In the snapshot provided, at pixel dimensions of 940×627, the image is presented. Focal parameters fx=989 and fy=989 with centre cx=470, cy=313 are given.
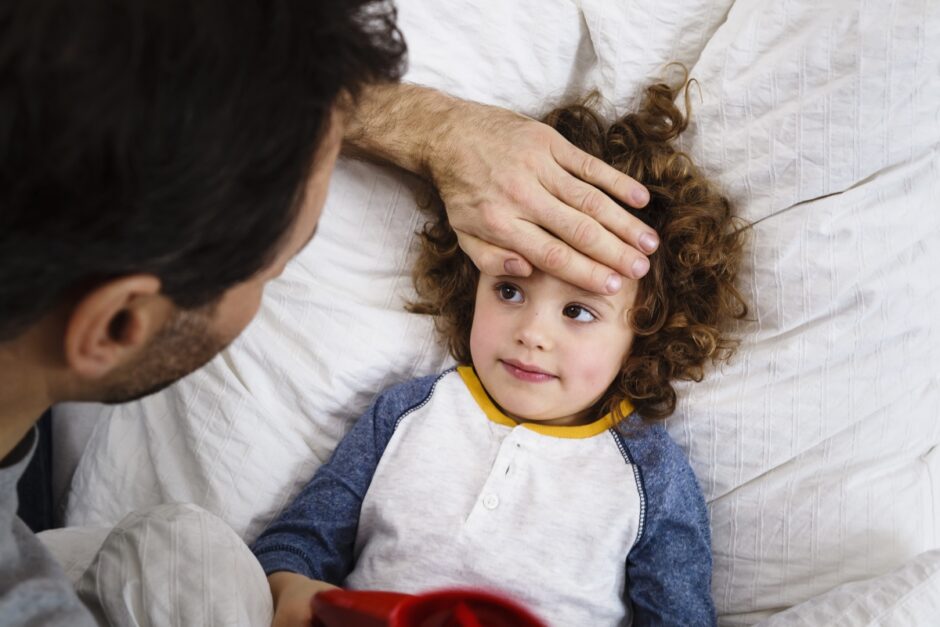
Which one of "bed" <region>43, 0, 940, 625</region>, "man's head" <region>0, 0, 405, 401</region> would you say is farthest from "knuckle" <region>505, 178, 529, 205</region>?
"man's head" <region>0, 0, 405, 401</region>

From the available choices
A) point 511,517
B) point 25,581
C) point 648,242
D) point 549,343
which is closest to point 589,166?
point 648,242

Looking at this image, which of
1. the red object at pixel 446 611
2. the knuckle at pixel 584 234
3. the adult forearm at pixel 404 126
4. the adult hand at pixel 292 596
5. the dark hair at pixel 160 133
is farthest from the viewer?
the adult forearm at pixel 404 126

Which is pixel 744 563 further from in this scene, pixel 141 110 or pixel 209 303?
pixel 141 110

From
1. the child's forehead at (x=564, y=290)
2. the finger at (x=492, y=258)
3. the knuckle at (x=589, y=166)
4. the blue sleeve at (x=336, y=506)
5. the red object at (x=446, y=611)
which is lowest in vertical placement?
the blue sleeve at (x=336, y=506)

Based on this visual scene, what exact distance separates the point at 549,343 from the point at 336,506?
0.35 m

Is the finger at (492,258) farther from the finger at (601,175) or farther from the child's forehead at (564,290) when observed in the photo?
the finger at (601,175)

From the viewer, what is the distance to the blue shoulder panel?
1.17m

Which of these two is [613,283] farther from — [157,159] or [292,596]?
[157,159]

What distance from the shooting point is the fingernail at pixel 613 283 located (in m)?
1.21

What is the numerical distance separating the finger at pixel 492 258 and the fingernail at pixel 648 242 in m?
0.14

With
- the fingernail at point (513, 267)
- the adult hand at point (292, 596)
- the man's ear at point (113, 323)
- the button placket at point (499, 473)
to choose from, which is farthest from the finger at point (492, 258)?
the man's ear at point (113, 323)

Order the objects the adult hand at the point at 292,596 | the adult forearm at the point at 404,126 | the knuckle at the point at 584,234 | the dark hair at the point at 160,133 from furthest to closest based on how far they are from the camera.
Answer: the adult forearm at the point at 404,126
the knuckle at the point at 584,234
the adult hand at the point at 292,596
the dark hair at the point at 160,133

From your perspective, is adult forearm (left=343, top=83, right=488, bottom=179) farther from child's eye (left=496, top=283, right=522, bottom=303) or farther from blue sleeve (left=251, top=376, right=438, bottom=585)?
blue sleeve (left=251, top=376, right=438, bottom=585)

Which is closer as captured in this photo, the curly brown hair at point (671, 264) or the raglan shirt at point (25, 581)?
the raglan shirt at point (25, 581)
